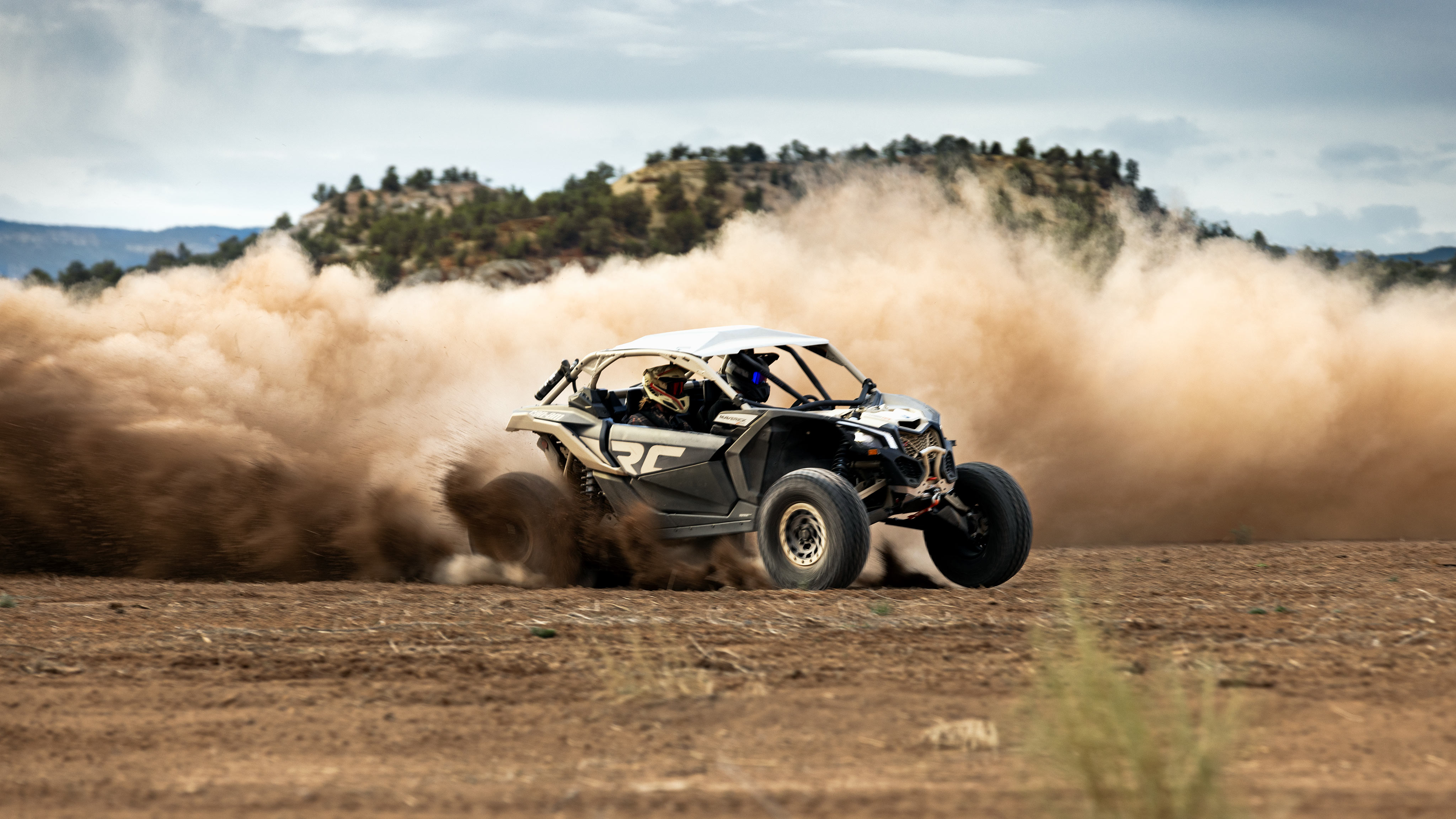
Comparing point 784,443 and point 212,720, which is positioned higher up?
point 784,443

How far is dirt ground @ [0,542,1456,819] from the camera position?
14.2 feet

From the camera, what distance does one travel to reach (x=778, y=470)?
9672mm

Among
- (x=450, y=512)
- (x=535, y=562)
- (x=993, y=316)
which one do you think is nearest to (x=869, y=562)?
(x=535, y=562)

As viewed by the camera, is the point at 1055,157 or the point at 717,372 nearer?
the point at 717,372

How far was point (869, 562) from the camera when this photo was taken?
10.8 meters

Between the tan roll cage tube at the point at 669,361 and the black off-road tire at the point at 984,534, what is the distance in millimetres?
1234

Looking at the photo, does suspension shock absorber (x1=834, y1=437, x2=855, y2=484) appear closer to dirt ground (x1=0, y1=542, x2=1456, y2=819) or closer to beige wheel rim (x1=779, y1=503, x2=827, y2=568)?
beige wheel rim (x1=779, y1=503, x2=827, y2=568)

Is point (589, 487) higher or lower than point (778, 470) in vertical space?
lower

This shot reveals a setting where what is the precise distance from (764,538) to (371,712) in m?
4.09

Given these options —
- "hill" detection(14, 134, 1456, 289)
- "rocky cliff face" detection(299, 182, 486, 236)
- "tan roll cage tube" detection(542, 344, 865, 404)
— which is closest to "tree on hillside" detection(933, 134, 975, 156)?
"hill" detection(14, 134, 1456, 289)

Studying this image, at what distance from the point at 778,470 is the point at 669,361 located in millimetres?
1606

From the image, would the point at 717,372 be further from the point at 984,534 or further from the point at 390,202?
the point at 390,202

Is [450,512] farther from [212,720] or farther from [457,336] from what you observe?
[457,336]

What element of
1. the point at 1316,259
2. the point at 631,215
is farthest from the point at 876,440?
the point at 631,215
